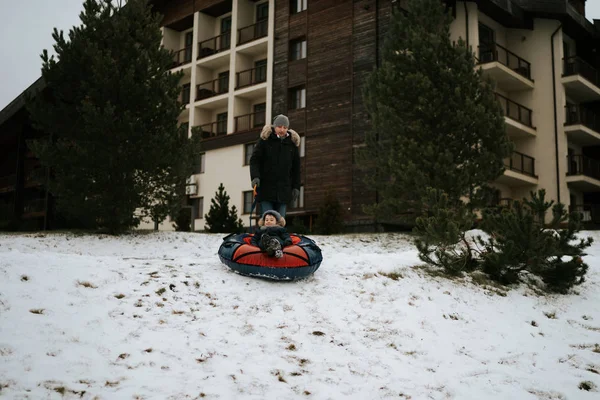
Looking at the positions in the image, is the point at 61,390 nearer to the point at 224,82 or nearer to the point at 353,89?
the point at 353,89

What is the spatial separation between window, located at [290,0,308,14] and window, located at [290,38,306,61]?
159cm

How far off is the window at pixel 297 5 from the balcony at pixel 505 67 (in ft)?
29.2

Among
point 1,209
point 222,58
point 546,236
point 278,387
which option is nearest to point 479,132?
point 546,236

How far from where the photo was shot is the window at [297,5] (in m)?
30.7

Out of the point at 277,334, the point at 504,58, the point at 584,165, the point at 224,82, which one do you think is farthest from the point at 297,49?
the point at 277,334

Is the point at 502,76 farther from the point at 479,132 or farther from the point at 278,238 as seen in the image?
the point at 278,238

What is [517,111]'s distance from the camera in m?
29.4

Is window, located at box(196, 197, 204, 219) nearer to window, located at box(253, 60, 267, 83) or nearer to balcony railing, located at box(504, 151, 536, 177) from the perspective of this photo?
window, located at box(253, 60, 267, 83)

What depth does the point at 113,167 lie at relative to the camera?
18016mm

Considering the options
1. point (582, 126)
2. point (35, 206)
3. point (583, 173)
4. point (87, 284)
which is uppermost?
point (582, 126)

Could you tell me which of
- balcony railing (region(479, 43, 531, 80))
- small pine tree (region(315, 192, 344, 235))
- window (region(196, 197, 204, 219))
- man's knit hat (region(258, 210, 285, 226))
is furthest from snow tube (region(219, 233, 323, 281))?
window (region(196, 197, 204, 219))

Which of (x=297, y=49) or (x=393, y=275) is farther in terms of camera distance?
(x=297, y=49)

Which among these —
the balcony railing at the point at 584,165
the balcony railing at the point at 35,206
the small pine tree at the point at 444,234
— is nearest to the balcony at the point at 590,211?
the balcony railing at the point at 584,165

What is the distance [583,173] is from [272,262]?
976 inches
